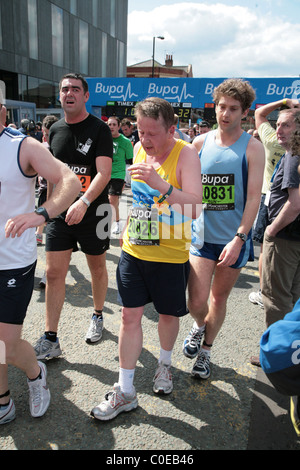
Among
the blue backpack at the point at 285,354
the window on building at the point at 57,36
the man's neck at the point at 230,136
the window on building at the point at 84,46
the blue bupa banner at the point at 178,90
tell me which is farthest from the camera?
the window on building at the point at 84,46

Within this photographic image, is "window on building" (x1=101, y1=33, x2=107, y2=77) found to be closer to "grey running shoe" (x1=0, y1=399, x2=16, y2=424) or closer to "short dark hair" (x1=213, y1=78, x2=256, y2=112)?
"short dark hair" (x1=213, y1=78, x2=256, y2=112)

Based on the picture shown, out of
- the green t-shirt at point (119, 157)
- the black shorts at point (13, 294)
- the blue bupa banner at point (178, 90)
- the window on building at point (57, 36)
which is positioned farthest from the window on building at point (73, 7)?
the black shorts at point (13, 294)

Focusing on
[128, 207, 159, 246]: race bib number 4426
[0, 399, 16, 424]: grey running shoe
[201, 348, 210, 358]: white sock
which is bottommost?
[0, 399, 16, 424]: grey running shoe

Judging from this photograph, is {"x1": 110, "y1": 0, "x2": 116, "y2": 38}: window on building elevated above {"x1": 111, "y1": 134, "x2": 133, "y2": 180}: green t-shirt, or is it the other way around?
{"x1": 110, "y1": 0, "x2": 116, "y2": 38}: window on building

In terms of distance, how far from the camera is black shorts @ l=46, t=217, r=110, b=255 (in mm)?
2713

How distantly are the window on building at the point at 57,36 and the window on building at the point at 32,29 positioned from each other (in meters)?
1.79

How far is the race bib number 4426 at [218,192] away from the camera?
2398 millimetres

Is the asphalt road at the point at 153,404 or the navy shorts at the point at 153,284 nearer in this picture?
the asphalt road at the point at 153,404

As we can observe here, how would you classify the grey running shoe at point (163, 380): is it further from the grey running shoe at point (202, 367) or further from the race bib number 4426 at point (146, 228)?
the race bib number 4426 at point (146, 228)

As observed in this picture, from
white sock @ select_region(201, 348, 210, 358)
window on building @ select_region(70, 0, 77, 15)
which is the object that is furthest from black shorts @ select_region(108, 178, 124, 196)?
window on building @ select_region(70, 0, 77, 15)

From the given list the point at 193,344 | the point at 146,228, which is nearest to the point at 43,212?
the point at 146,228

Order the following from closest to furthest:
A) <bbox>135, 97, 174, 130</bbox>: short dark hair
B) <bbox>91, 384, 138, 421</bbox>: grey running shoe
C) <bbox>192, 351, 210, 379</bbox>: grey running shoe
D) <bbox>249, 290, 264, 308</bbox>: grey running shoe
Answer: <bbox>135, 97, 174, 130</bbox>: short dark hair
<bbox>91, 384, 138, 421</bbox>: grey running shoe
<bbox>192, 351, 210, 379</bbox>: grey running shoe
<bbox>249, 290, 264, 308</bbox>: grey running shoe

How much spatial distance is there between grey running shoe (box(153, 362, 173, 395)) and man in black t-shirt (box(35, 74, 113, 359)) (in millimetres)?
843

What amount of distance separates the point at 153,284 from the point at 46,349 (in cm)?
113
